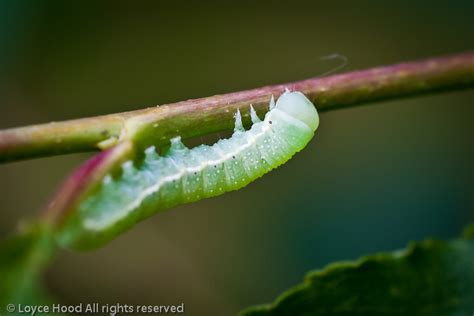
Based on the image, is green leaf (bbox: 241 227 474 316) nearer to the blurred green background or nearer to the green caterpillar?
the green caterpillar

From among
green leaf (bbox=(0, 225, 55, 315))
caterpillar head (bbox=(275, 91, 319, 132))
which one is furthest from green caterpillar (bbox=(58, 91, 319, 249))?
green leaf (bbox=(0, 225, 55, 315))

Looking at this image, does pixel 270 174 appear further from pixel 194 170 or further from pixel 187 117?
pixel 187 117

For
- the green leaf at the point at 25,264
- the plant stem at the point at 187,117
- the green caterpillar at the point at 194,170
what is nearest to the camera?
the green leaf at the point at 25,264

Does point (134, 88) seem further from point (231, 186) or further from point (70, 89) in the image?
point (231, 186)

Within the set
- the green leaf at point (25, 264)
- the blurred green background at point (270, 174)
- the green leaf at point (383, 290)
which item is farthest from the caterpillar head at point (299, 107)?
the blurred green background at point (270, 174)

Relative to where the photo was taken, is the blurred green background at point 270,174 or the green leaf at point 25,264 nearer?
the green leaf at point 25,264

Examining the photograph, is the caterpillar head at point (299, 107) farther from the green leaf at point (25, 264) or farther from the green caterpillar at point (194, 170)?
the green leaf at point (25, 264)

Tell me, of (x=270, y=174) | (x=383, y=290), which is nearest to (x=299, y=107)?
(x=383, y=290)
